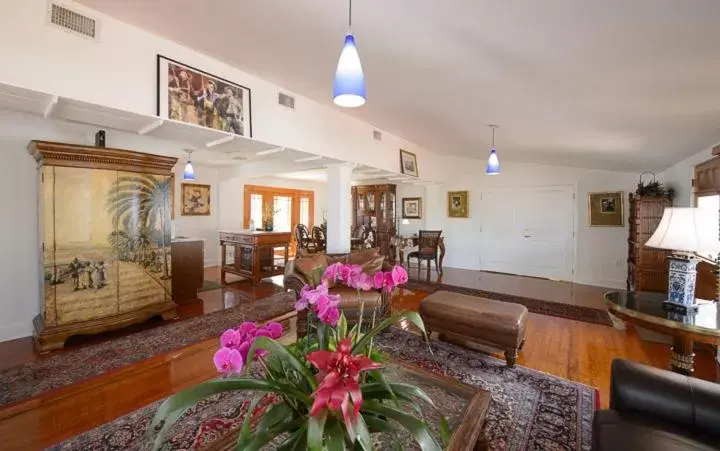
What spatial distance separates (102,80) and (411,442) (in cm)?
312

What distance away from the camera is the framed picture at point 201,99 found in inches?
103

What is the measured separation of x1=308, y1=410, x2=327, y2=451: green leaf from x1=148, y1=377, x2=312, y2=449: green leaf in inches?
8.3

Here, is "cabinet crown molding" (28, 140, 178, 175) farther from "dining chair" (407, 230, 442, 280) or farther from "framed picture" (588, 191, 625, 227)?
"framed picture" (588, 191, 625, 227)

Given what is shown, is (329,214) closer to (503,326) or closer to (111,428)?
(503,326)

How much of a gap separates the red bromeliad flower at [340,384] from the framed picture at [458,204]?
7.10 metres

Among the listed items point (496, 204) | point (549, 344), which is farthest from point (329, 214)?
point (496, 204)

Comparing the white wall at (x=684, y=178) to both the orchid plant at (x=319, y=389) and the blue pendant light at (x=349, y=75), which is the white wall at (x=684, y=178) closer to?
the blue pendant light at (x=349, y=75)

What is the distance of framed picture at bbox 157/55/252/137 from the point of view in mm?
2615

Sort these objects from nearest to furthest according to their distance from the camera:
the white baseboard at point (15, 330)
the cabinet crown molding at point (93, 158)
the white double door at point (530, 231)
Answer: the cabinet crown molding at point (93, 158), the white baseboard at point (15, 330), the white double door at point (530, 231)

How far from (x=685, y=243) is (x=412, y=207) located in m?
6.03

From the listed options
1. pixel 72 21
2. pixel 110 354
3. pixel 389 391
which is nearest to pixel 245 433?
pixel 389 391

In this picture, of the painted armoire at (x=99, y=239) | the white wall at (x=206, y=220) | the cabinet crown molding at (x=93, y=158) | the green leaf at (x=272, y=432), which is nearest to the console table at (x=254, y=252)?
the white wall at (x=206, y=220)

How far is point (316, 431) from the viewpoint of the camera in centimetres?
66

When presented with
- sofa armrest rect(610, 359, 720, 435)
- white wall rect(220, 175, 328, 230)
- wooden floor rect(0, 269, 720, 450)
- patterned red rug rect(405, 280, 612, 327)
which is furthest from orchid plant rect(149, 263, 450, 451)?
white wall rect(220, 175, 328, 230)
